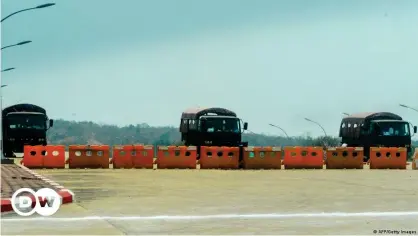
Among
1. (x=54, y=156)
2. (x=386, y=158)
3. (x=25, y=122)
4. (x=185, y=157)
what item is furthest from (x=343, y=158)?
(x=25, y=122)

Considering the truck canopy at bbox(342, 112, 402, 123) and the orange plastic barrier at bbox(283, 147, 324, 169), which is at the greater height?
the truck canopy at bbox(342, 112, 402, 123)

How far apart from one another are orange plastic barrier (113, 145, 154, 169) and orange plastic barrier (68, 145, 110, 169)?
48 centimetres

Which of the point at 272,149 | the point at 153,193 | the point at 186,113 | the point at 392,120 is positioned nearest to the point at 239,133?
the point at 186,113

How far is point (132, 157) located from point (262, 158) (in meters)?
5.38

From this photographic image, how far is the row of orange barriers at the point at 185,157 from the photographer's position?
36.5 m

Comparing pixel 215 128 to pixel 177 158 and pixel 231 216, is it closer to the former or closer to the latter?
pixel 177 158

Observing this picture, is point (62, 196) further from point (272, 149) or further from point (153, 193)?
point (272, 149)

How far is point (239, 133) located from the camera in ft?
169

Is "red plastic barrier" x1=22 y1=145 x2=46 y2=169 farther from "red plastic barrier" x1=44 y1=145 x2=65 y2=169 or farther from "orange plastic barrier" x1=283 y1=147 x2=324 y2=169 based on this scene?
"orange plastic barrier" x1=283 y1=147 x2=324 y2=169

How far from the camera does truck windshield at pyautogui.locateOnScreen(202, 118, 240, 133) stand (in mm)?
50594

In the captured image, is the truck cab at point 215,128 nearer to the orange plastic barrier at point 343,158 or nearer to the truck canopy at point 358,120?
the truck canopy at point 358,120

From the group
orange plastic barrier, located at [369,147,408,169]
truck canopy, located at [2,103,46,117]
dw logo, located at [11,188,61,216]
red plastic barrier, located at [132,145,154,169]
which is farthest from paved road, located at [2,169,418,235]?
truck canopy, located at [2,103,46,117]

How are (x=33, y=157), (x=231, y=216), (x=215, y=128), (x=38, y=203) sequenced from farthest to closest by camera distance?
(x=215, y=128), (x=33, y=157), (x=38, y=203), (x=231, y=216)

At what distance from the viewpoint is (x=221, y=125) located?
167 feet
